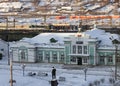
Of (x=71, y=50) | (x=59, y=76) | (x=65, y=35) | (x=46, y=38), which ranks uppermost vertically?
(x=65, y=35)

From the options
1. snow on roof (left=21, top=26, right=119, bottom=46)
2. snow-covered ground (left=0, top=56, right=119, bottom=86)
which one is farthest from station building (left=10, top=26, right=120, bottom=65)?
snow-covered ground (left=0, top=56, right=119, bottom=86)

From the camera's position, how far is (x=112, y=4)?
9719cm

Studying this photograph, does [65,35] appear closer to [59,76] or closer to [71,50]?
[71,50]

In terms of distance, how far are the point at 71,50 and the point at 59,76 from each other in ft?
19.2

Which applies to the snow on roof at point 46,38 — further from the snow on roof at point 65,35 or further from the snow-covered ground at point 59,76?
the snow-covered ground at point 59,76

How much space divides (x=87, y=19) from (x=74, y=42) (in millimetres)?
42187

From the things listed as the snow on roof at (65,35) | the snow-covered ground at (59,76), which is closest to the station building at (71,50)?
the snow on roof at (65,35)

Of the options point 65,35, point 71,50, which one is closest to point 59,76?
point 71,50

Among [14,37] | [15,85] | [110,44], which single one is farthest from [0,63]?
[14,37]

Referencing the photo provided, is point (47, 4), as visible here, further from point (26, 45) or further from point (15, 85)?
point (15, 85)

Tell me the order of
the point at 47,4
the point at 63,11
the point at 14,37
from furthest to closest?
the point at 47,4, the point at 63,11, the point at 14,37

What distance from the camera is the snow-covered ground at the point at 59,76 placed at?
22.0 m

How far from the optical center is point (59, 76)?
80.8 ft

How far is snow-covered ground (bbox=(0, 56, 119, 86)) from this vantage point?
22022mm
